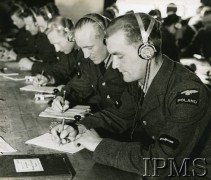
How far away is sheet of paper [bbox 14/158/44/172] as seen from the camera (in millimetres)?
1555

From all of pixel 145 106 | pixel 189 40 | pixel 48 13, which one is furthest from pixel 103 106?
pixel 189 40

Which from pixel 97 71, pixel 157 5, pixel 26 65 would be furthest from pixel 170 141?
pixel 157 5

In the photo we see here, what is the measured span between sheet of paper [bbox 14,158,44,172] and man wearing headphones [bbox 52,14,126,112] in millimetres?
893

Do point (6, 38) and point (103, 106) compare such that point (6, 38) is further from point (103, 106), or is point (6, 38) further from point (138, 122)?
point (138, 122)

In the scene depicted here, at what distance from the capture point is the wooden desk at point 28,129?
5.31ft

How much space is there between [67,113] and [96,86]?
664 mm

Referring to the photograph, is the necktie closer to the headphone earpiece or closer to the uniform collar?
the uniform collar

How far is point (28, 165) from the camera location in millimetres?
1603

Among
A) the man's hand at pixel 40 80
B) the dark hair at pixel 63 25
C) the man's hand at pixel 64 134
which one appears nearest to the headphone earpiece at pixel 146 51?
the man's hand at pixel 64 134

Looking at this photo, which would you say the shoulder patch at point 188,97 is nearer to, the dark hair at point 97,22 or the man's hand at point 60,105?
the man's hand at point 60,105

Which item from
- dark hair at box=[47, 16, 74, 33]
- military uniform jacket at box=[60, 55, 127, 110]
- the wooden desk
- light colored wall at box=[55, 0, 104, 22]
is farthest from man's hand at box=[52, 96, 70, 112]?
light colored wall at box=[55, 0, 104, 22]

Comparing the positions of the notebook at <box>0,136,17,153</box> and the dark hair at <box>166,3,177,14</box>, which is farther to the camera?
the dark hair at <box>166,3,177,14</box>

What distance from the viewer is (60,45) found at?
12.7 feet

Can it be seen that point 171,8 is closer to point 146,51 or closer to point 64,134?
point 146,51
